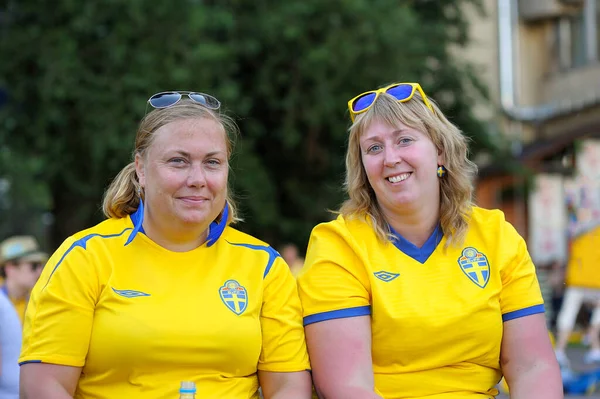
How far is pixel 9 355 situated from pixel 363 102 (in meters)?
2.48

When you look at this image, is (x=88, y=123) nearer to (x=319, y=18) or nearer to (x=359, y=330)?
(x=319, y=18)

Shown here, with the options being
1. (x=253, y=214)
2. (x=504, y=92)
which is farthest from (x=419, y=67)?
(x=504, y=92)

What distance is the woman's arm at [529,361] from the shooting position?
11.7 feet

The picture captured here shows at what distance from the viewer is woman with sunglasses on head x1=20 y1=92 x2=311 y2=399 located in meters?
3.28

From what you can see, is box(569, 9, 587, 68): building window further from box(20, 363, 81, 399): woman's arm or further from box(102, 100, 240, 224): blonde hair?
box(20, 363, 81, 399): woman's arm

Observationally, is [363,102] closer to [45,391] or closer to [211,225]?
[211,225]

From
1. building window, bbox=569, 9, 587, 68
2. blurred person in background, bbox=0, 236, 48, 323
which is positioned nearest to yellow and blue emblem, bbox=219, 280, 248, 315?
blurred person in background, bbox=0, 236, 48, 323

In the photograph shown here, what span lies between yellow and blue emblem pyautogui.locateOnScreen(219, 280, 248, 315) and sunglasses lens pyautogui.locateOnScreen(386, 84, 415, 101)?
941 mm

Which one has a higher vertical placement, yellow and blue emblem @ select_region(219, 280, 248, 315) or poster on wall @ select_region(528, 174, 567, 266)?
yellow and blue emblem @ select_region(219, 280, 248, 315)

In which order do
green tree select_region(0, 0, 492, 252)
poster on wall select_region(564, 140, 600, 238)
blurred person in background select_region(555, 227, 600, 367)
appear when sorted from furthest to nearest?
poster on wall select_region(564, 140, 600, 238) → blurred person in background select_region(555, 227, 600, 367) → green tree select_region(0, 0, 492, 252)

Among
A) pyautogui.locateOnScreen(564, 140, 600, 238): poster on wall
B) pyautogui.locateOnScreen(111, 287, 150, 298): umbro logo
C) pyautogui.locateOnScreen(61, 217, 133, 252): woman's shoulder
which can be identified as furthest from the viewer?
pyautogui.locateOnScreen(564, 140, 600, 238): poster on wall

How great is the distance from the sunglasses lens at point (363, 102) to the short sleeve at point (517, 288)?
0.73 m

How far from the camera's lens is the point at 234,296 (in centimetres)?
346

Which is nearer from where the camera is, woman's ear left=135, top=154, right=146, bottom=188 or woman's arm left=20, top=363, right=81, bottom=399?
woman's arm left=20, top=363, right=81, bottom=399
